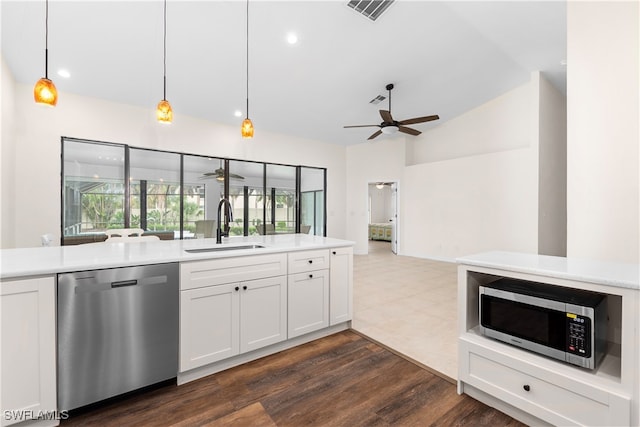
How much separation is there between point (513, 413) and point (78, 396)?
2534 mm

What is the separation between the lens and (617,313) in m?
1.64

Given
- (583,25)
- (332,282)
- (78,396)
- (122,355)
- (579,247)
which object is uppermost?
(583,25)

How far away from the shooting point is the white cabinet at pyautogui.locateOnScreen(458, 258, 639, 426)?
1.25 meters

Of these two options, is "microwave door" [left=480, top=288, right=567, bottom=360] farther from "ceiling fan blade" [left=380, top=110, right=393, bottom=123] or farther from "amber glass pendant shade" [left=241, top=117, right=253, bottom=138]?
"ceiling fan blade" [left=380, top=110, right=393, bottom=123]

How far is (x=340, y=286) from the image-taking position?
2736mm

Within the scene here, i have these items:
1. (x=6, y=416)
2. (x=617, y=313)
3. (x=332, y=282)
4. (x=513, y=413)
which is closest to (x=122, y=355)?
(x=6, y=416)

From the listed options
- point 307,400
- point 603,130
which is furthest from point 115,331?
point 603,130

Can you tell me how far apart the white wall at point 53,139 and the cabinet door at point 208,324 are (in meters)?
3.58

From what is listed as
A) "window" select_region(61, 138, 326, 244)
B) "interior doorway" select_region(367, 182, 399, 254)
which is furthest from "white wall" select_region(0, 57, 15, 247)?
"interior doorway" select_region(367, 182, 399, 254)

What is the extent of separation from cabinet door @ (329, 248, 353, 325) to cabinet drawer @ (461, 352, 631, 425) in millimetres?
1193

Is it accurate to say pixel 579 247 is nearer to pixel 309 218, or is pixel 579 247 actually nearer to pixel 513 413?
pixel 513 413

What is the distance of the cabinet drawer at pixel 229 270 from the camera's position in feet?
6.31

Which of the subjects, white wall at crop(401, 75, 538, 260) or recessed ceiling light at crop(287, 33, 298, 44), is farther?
white wall at crop(401, 75, 538, 260)

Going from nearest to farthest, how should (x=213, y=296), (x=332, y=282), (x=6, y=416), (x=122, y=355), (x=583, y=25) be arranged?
1. (x=6, y=416)
2. (x=122, y=355)
3. (x=213, y=296)
4. (x=583, y=25)
5. (x=332, y=282)
